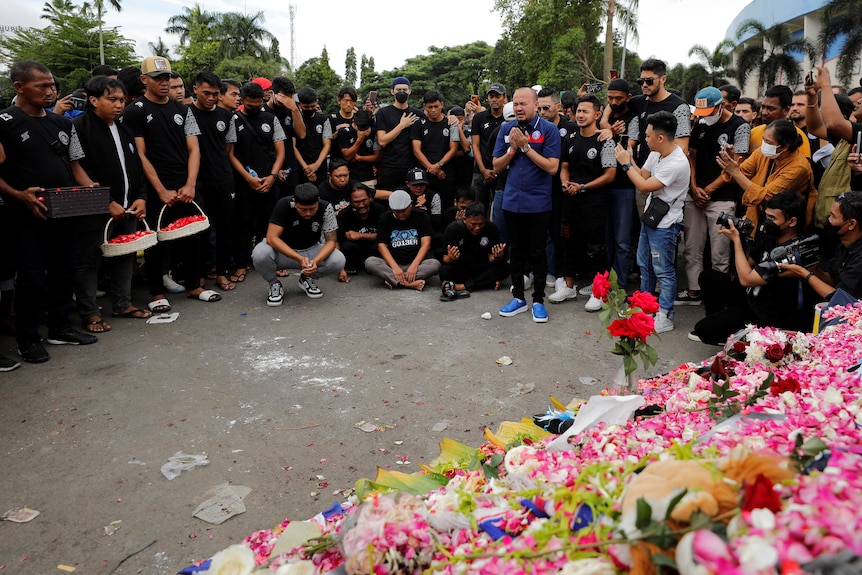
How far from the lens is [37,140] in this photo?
4.84 m

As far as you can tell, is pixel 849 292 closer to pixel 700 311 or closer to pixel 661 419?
pixel 700 311

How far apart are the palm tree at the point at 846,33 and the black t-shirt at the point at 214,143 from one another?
99.8 feet

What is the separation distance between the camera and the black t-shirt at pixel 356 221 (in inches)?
306

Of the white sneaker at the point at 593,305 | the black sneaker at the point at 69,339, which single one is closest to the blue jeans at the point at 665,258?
the white sneaker at the point at 593,305

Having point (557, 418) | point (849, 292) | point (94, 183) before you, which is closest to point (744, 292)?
point (849, 292)

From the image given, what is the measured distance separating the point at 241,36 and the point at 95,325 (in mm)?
48699

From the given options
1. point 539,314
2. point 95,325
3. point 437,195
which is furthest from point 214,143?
point 539,314

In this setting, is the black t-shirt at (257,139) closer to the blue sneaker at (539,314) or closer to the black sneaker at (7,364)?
the black sneaker at (7,364)

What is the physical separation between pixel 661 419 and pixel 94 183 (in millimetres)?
5202

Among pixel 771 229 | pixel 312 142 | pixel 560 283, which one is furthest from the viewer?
pixel 312 142

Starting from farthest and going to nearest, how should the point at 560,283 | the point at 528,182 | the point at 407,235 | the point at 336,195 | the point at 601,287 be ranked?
the point at 336,195 < the point at 407,235 < the point at 560,283 < the point at 528,182 < the point at 601,287

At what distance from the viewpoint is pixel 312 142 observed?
27.2ft

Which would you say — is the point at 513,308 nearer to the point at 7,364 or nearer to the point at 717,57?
the point at 7,364

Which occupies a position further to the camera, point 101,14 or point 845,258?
point 101,14
